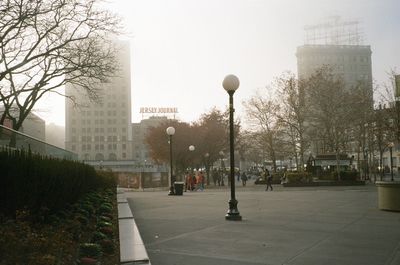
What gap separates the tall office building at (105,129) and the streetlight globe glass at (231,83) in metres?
140

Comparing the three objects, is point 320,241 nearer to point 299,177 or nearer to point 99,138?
point 299,177

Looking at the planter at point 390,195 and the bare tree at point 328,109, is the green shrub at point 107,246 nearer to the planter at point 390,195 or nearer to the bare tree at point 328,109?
the planter at point 390,195

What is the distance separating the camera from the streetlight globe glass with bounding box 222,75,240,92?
14.1 m

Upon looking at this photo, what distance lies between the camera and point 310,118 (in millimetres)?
47250

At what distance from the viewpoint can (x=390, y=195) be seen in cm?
1463

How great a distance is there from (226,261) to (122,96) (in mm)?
153507

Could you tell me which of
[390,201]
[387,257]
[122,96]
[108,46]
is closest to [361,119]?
[108,46]

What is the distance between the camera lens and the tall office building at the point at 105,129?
15362 centimetres

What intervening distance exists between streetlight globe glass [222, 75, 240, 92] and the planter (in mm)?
5747

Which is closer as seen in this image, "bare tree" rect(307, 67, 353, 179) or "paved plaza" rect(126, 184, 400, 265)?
"paved plaza" rect(126, 184, 400, 265)

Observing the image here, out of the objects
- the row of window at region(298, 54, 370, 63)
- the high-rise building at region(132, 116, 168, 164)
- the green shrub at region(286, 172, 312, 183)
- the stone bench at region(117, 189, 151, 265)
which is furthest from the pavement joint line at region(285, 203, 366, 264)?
the high-rise building at region(132, 116, 168, 164)

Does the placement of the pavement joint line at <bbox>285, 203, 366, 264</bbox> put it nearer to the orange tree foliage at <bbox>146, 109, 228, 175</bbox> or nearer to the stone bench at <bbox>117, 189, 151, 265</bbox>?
the stone bench at <bbox>117, 189, 151, 265</bbox>

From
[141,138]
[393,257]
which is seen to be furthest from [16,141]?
[141,138]

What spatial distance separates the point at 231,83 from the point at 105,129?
480ft
